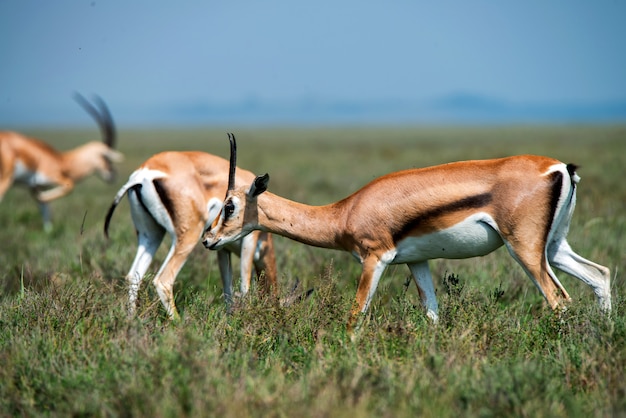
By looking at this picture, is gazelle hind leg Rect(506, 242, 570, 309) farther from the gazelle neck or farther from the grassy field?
the gazelle neck

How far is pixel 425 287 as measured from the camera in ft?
19.1

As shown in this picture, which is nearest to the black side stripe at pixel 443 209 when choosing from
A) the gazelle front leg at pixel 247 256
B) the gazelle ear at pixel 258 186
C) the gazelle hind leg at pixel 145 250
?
the gazelle ear at pixel 258 186

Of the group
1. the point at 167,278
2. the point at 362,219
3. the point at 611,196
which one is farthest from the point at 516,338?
the point at 611,196

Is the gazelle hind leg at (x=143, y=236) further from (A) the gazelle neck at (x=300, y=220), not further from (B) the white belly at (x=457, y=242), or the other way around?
(B) the white belly at (x=457, y=242)

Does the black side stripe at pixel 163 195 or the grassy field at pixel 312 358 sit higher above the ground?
the black side stripe at pixel 163 195

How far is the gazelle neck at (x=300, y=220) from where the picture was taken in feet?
19.4

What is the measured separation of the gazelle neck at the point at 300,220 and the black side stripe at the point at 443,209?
2.16 ft

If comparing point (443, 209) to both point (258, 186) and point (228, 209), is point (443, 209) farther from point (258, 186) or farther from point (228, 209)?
point (228, 209)

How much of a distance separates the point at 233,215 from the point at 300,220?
1.97ft

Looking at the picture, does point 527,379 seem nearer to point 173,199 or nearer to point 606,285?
point 606,285

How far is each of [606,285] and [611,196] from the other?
8.57 m

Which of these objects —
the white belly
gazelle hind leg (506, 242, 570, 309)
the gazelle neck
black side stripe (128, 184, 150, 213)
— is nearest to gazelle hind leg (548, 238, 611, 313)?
gazelle hind leg (506, 242, 570, 309)

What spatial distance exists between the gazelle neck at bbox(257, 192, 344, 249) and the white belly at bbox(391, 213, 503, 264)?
0.66 m

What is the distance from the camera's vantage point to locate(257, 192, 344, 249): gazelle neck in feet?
19.4
